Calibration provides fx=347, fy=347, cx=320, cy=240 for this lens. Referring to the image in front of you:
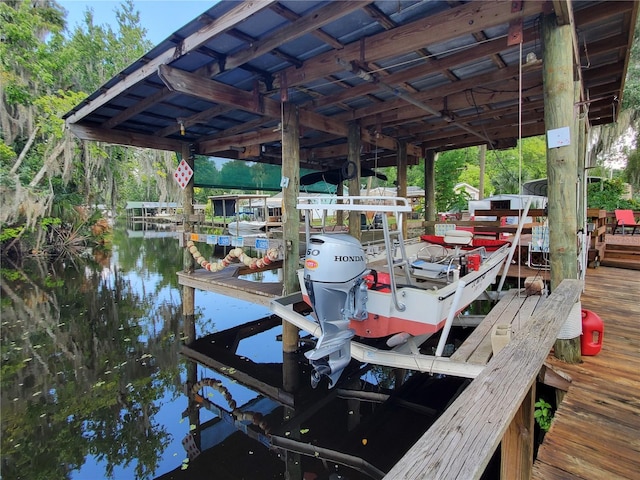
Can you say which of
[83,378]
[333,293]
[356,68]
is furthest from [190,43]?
[83,378]

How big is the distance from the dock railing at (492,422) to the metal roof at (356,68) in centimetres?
225

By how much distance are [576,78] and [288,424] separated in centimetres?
481

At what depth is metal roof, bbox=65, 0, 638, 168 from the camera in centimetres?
284

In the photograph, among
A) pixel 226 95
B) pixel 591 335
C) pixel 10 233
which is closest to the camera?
pixel 591 335

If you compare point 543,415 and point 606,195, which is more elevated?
point 606,195

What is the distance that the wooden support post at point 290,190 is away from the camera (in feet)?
15.0

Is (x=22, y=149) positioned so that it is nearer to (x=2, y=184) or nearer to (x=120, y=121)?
(x=2, y=184)

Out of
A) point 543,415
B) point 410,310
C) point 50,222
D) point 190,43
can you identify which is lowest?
point 543,415

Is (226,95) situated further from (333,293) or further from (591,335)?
(591,335)

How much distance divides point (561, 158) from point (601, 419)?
1825 millimetres

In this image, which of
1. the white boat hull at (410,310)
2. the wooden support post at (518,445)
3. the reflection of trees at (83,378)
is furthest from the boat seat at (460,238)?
the reflection of trees at (83,378)

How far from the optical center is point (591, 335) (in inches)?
112

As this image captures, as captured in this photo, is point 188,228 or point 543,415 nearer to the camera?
point 543,415

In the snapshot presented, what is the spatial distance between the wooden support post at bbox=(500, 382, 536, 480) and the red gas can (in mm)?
1637
